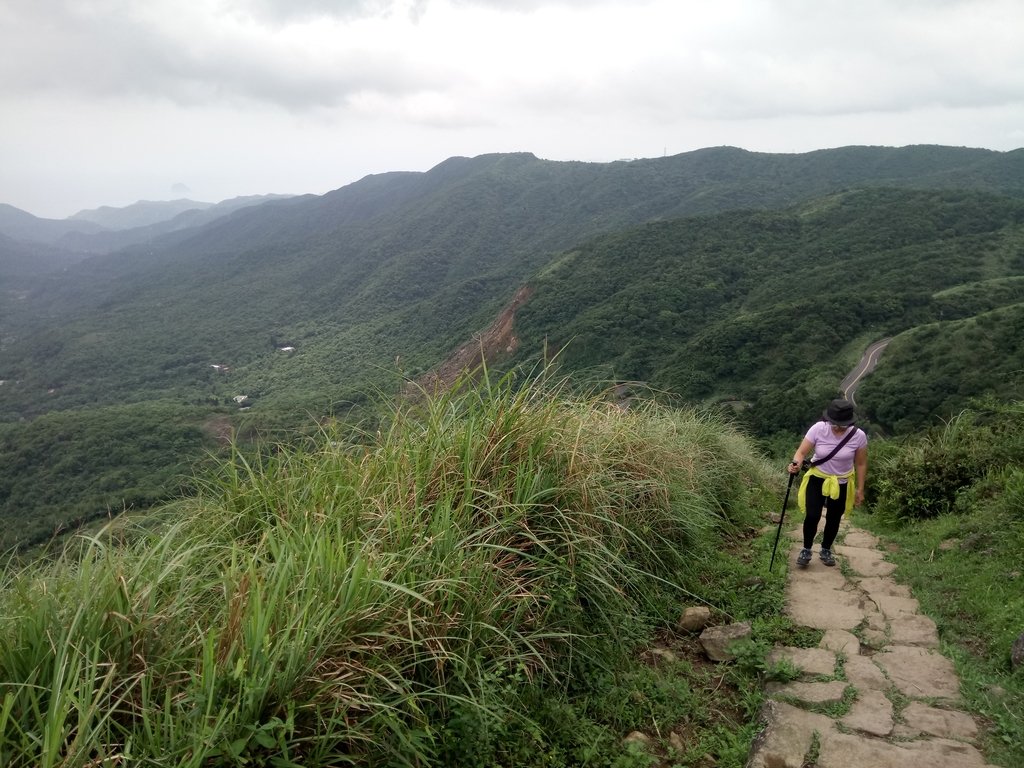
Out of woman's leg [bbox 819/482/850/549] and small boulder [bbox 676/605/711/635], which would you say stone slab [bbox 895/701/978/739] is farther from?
woman's leg [bbox 819/482/850/549]

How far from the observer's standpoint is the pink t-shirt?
3.99m

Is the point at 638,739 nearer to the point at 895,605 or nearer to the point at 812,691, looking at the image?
the point at 812,691

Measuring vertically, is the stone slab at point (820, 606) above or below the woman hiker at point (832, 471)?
below

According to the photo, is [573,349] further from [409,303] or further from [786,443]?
[409,303]

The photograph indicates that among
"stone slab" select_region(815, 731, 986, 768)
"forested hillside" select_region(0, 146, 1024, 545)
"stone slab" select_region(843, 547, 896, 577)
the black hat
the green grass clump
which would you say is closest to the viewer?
"stone slab" select_region(815, 731, 986, 768)

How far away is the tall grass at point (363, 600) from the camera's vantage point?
1.66 metres

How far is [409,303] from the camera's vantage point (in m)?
109

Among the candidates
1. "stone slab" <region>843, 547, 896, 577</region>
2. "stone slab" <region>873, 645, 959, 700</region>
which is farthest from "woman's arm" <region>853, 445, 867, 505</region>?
"stone slab" <region>873, 645, 959, 700</region>

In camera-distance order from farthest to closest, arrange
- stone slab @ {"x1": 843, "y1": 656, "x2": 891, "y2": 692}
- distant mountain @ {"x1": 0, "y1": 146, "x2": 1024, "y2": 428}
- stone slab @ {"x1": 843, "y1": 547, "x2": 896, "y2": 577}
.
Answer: distant mountain @ {"x1": 0, "y1": 146, "x2": 1024, "y2": 428}, stone slab @ {"x1": 843, "y1": 547, "x2": 896, "y2": 577}, stone slab @ {"x1": 843, "y1": 656, "x2": 891, "y2": 692}

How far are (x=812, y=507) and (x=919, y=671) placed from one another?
139cm

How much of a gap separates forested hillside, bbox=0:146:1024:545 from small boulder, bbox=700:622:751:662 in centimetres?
188

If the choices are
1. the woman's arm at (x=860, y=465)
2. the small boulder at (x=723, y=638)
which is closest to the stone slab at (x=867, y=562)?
the woman's arm at (x=860, y=465)

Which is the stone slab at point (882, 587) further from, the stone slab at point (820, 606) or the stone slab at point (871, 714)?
the stone slab at point (871, 714)

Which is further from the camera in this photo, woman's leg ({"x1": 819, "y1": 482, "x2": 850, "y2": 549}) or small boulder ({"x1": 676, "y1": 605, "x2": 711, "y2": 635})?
woman's leg ({"x1": 819, "y1": 482, "x2": 850, "y2": 549})
